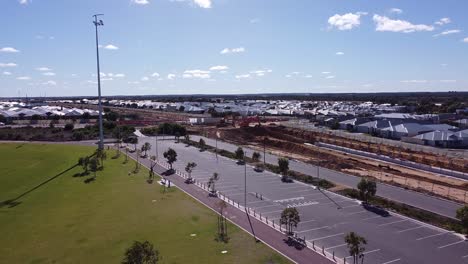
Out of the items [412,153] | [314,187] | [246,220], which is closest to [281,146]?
[412,153]

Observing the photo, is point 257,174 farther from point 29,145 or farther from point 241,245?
point 29,145

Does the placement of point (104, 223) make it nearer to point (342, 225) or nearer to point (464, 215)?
point (342, 225)

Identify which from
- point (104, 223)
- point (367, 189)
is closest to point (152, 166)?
point (104, 223)

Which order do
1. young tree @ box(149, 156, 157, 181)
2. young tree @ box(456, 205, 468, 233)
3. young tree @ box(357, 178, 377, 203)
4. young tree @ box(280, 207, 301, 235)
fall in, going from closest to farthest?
young tree @ box(456, 205, 468, 233) < young tree @ box(280, 207, 301, 235) < young tree @ box(357, 178, 377, 203) < young tree @ box(149, 156, 157, 181)

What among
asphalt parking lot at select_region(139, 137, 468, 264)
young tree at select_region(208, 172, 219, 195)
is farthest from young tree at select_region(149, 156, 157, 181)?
young tree at select_region(208, 172, 219, 195)

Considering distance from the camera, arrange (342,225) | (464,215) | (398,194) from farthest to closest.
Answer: (398,194), (342,225), (464,215)

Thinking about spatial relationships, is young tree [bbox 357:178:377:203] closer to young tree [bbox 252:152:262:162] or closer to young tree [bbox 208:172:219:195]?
young tree [bbox 208:172:219:195]
